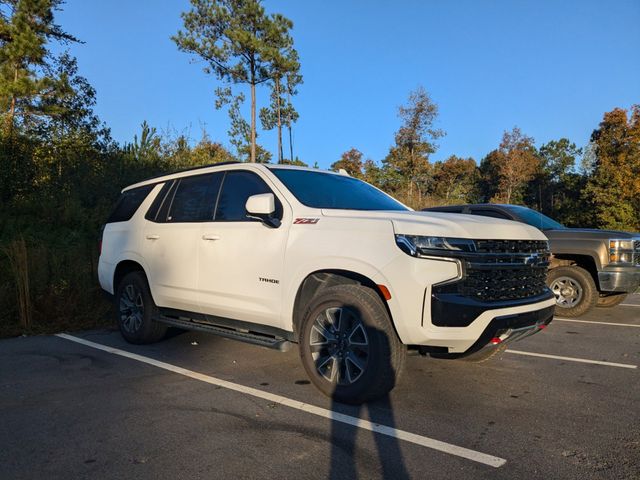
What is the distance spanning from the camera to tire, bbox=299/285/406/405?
3646 mm

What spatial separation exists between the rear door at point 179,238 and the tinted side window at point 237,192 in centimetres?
13

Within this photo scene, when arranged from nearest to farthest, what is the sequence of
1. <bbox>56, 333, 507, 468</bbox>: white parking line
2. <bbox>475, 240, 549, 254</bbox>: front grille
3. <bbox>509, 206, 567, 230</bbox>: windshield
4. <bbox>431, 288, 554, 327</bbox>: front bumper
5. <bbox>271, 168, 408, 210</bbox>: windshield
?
<bbox>56, 333, 507, 468</bbox>: white parking line, <bbox>431, 288, 554, 327</bbox>: front bumper, <bbox>475, 240, 549, 254</bbox>: front grille, <bbox>271, 168, 408, 210</bbox>: windshield, <bbox>509, 206, 567, 230</bbox>: windshield

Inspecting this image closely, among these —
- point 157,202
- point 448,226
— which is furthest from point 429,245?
point 157,202

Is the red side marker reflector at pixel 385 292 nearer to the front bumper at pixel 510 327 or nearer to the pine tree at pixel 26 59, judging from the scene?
the front bumper at pixel 510 327

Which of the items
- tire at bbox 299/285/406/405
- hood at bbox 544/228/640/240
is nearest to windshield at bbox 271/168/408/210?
tire at bbox 299/285/406/405

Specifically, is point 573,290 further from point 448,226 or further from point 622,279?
point 448,226

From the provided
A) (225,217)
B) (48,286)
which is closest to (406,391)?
(225,217)

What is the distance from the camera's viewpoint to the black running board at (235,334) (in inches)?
166

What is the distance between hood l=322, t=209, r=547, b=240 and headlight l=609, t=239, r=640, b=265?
13.4 ft

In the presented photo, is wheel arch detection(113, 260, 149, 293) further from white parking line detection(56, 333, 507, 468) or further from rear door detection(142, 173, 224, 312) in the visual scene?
white parking line detection(56, 333, 507, 468)

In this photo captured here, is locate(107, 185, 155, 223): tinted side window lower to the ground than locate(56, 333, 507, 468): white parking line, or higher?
higher

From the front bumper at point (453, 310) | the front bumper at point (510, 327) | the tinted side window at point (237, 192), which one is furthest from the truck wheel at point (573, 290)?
the tinted side window at point (237, 192)

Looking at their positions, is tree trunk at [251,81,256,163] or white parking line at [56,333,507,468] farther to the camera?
tree trunk at [251,81,256,163]

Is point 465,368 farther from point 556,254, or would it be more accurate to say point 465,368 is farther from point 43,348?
point 43,348
